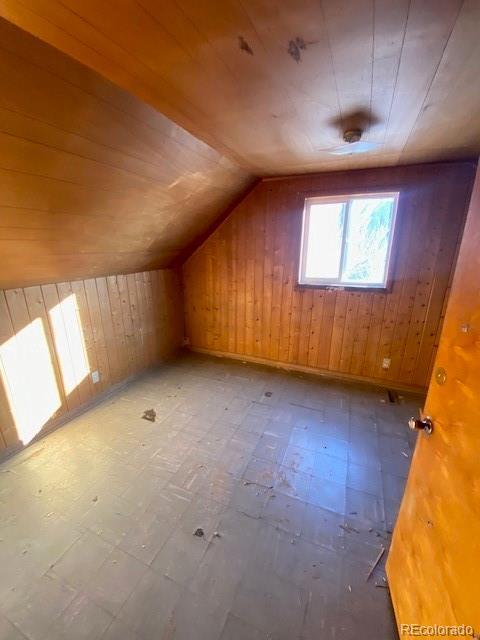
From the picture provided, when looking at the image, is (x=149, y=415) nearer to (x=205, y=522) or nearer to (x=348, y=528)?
(x=205, y=522)

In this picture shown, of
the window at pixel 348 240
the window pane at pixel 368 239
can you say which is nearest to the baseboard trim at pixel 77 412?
the window at pixel 348 240

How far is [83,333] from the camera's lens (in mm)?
2508

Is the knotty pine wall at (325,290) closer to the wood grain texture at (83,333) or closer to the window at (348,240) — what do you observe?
the window at (348,240)

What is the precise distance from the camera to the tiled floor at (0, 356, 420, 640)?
1.12 metres

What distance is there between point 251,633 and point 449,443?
109 cm

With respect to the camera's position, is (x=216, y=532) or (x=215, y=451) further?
(x=215, y=451)

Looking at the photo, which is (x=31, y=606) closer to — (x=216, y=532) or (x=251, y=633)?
(x=216, y=532)

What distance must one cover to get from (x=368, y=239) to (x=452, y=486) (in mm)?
2471

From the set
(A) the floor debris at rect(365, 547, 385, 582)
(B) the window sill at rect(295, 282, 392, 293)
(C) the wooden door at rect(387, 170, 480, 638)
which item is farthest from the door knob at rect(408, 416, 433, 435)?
(B) the window sill at rect(295, 282, 392, 293)

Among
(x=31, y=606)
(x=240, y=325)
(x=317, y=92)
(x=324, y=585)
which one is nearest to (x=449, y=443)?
(x=324, y=585)

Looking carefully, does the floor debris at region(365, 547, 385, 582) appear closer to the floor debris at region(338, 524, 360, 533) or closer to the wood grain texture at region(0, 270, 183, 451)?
the floor debris at region(338, 524, 360, 533)

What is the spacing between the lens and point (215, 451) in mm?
2043

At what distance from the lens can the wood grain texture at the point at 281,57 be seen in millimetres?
801

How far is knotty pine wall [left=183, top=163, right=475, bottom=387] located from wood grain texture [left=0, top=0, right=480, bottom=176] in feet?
2.97
